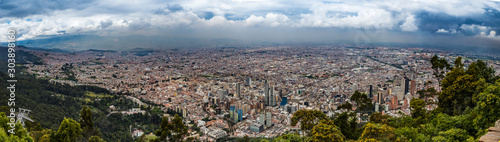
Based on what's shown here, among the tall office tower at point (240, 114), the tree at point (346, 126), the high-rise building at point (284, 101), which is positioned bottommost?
the tall office tower at point (240, 114)

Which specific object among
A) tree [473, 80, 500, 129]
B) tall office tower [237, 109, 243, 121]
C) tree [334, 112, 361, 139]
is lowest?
tall office tower [237, 109, 243, 121]

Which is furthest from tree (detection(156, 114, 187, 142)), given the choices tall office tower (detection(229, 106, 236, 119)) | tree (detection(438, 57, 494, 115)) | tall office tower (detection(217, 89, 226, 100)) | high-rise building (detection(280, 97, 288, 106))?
tall office tower (detection(217, 89, 226, 100))

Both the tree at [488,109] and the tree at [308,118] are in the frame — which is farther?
the tree at [308,118]

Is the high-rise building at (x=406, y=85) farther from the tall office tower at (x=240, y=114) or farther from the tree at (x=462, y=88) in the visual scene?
the tall office tower at (x=240, y=114)

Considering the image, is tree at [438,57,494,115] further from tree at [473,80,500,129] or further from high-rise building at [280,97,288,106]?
high-rise building at [280,97,288,106]

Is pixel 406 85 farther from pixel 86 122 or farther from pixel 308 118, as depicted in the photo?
pixel 86 122

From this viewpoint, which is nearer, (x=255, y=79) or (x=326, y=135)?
(x=326, y=135)

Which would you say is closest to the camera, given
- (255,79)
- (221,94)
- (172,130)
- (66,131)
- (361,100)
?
(66,131)

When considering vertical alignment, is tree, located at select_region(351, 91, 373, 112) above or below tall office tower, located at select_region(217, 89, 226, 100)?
above

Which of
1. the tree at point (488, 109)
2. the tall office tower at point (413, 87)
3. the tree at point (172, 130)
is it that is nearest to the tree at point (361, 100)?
the tree at point (488, 109)

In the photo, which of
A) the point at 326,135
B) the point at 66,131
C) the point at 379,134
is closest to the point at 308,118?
the point at 326,135

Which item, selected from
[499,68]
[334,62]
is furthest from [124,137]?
[334,62]

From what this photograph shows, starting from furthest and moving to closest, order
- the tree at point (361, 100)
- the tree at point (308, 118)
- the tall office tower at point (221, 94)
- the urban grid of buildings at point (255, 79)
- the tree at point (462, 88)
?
1. the tall office tower at point (221, 94)
2. the urban grid of buildings at point (255, 79)
3. the tree at point (361, 100)
4. the tree at point (462, 88)
5. the tree at point (308, 118)
